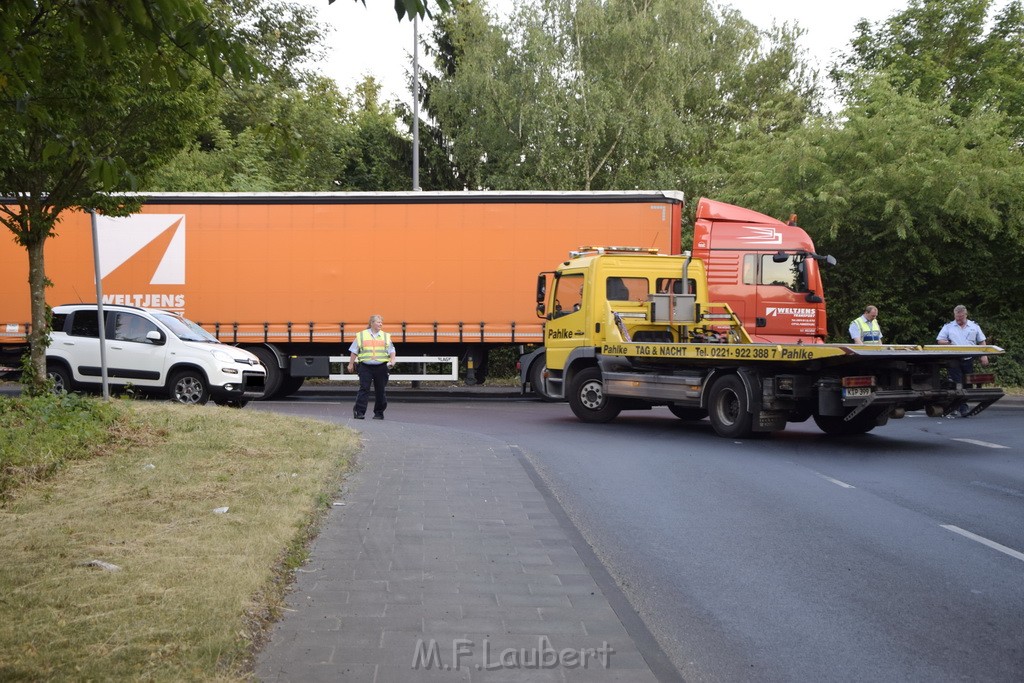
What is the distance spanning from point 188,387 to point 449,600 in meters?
13.5

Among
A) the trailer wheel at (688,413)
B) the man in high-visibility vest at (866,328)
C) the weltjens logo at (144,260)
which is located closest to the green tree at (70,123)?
the weltjens logo at (144,260)

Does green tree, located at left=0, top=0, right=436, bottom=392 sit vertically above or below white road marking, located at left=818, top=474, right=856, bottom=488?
above

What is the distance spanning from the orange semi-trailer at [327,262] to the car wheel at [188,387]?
3.79 m

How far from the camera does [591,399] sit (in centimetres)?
1741

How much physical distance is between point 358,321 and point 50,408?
397 inches

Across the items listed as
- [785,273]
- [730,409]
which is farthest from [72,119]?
[785,273]

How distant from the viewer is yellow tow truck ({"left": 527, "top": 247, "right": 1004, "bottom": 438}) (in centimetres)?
1393

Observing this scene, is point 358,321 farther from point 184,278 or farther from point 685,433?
point 685,433

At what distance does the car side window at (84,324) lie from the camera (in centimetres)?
1925

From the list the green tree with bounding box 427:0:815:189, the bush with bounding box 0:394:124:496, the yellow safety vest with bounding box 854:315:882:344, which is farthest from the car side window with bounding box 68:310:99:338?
the green tree with bounding box 427:0:815:189

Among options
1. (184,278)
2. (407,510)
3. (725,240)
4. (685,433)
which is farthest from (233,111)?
(407,510)

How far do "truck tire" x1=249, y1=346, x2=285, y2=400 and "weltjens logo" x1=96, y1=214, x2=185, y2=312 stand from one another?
179 cm

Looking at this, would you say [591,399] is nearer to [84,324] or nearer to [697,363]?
[697,363]

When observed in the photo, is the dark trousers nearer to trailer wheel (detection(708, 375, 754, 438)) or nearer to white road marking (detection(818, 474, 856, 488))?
trailer wheel (detection(708, 375, 754, 438))
